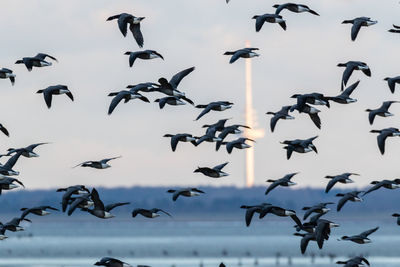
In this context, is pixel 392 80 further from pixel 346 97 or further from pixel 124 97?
pixel 124 97

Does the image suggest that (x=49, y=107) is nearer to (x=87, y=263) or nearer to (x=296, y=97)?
(x=296, y=97)

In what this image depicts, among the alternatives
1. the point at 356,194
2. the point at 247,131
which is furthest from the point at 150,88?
the point at 247,131

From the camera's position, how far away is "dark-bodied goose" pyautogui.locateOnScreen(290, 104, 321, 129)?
3979 centimetres

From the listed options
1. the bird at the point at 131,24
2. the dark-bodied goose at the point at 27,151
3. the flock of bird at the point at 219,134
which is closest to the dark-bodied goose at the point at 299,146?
the flock of bird at the point at 219,134

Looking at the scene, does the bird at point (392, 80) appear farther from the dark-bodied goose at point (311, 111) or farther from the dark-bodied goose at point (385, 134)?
the dark-bodied goose at point (311, 111)

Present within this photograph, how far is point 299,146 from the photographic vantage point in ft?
135

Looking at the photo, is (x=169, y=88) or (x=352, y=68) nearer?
(x=169, y=88)

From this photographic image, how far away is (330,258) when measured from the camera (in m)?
86.1

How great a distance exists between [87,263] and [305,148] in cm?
4952

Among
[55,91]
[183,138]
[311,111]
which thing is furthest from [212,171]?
[55,91]

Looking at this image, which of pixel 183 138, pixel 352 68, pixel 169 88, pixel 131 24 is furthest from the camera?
pixel 183 138

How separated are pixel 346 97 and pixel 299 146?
2.08m

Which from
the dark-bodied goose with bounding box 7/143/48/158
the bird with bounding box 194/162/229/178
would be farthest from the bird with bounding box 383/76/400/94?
the dark-bodied goose with bounding box 7/143/48/158

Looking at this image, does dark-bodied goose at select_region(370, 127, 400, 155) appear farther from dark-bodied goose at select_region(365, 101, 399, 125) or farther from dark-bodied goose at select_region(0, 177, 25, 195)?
dark-bodied goose at select_region(0, 177, 25, 195)
